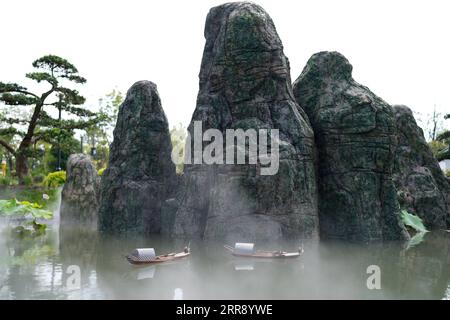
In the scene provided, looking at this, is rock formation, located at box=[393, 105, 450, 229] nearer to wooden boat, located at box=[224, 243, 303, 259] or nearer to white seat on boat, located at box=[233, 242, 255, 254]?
wooden boat, located at box=[224, 243, 303, 259]

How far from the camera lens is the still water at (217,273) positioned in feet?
34.8

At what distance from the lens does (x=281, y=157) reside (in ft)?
57.3

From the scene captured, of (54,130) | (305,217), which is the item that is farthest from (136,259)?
(54,130)

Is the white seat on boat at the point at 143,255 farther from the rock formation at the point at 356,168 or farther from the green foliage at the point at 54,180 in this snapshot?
the green foliage at the point at 54,180

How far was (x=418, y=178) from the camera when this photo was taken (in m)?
25.3

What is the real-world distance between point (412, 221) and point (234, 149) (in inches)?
423

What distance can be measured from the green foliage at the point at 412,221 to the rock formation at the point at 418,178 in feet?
3.29

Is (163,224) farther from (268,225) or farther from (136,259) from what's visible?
(136,259)

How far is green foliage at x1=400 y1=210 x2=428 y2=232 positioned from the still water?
15.4 ft

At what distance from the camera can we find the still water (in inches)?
417

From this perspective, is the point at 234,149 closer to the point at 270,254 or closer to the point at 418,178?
the point at 270,254

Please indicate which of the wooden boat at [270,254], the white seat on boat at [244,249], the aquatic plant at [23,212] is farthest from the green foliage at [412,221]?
the aquatic plant at [23,212]

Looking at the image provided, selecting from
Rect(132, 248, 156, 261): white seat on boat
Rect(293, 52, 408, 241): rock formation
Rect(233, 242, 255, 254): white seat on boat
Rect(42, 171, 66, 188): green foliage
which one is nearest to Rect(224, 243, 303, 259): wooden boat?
Rect(233, 242, 255, 254): white seat on boat
